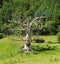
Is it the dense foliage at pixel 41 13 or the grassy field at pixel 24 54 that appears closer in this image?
the grassy field at pixel 24 54

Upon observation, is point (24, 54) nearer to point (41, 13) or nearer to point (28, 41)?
point (28, 41)

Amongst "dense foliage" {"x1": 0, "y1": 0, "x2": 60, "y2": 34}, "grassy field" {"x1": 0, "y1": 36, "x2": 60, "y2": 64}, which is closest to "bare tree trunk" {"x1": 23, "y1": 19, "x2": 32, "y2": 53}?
"grassy field" {"x1": 0, "y1": 36, "x2": 60, "y2": 64}

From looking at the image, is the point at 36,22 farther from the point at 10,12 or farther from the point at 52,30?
the point at 10,12

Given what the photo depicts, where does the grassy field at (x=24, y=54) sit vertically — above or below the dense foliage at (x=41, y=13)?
above

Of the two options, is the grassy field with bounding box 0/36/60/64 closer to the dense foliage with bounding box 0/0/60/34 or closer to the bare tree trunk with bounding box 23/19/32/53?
the bare tree trunk with bounding box 23/19/32/53

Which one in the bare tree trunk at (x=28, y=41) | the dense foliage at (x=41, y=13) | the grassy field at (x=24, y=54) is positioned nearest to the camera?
the grassy field at (x=24, y=54)

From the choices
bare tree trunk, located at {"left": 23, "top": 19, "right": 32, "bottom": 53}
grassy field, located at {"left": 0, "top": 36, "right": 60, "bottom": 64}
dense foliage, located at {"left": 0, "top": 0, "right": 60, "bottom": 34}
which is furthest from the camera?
dense foliage, located at {"left": 0, "top": 0, "right": 60, "bottom": 34}

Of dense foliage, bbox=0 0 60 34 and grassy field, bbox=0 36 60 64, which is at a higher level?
grassy field, bbox=0 36 60 64

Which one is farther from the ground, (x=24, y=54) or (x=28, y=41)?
(x=28, y=41)

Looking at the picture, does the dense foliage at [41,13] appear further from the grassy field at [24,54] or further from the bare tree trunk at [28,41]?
the bare tree trunk at [28,41]

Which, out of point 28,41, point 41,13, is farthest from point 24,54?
point 41,13

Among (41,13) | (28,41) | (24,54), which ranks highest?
(28,41)

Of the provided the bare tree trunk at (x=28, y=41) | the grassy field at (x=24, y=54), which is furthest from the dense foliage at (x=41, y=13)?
the bare tree trunk at (x=28, y=41)

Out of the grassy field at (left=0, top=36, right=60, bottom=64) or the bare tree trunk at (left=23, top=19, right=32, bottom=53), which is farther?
the bare tree trunk at (left=23, top=19, right=32, bottom=53)
